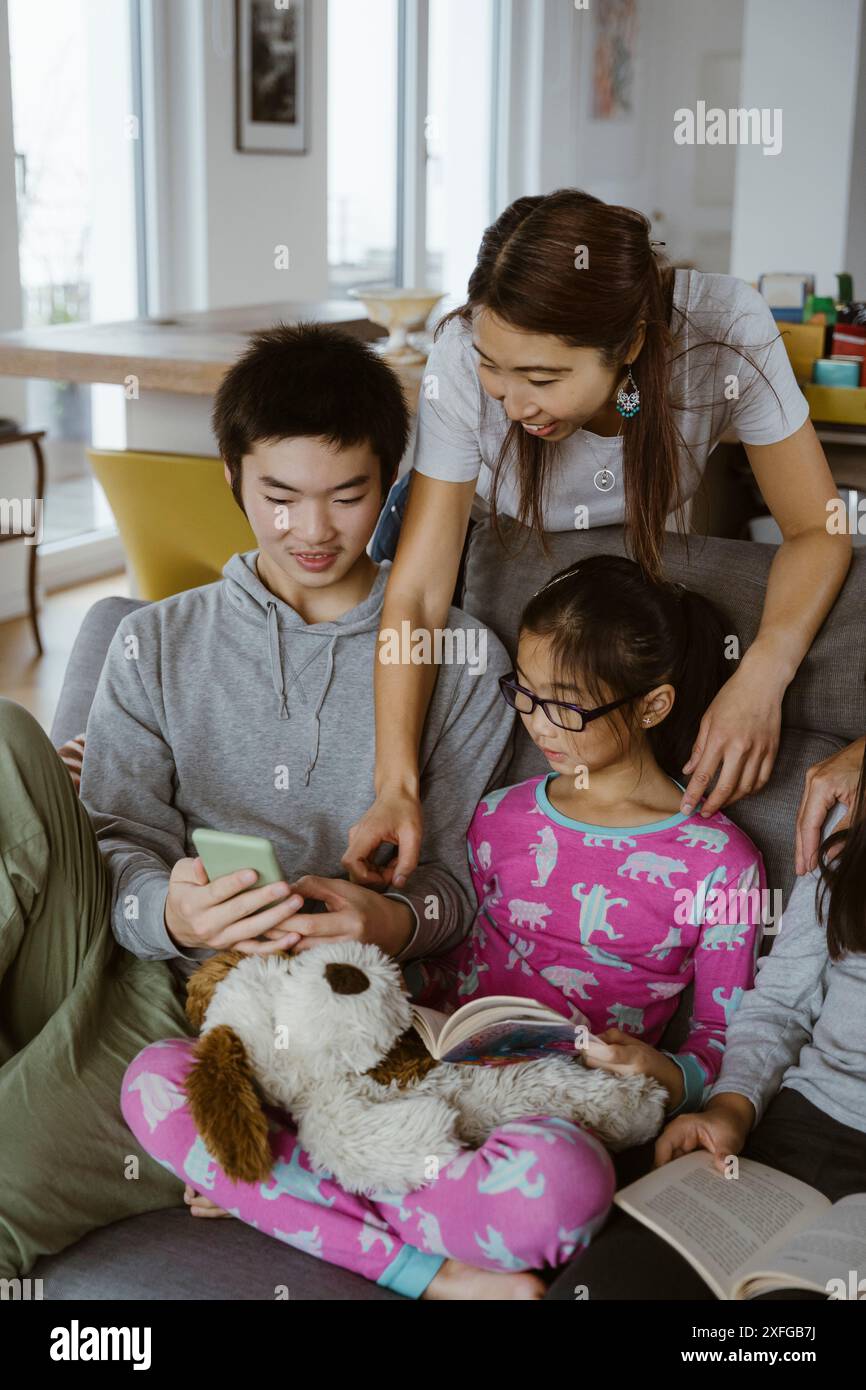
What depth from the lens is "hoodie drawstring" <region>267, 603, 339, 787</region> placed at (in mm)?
1693

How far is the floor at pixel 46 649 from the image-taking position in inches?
156

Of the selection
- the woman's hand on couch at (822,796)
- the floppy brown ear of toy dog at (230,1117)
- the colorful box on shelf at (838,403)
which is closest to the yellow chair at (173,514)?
the colorful box on shelf at (838,403)

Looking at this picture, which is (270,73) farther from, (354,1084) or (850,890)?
(354,1084)

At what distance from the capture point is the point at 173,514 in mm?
2822

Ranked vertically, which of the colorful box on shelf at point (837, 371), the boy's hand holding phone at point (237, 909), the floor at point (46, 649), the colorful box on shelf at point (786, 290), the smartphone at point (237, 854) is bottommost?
the floor at point (46, 649)

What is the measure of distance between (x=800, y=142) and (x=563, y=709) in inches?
178

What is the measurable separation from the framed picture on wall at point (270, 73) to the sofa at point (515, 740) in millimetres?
3747

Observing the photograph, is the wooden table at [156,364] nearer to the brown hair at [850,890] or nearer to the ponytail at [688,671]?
the ponytail at [688,671]

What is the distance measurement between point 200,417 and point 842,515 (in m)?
1.71

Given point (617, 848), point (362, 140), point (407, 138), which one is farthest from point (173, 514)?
point (407, 138)

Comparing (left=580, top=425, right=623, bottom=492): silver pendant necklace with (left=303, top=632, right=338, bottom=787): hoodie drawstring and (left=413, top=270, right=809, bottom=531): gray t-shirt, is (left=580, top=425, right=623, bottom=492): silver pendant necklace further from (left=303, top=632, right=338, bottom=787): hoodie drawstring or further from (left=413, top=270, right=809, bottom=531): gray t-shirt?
(left=303, top=632, right=338, bottom=787): hoodie drawstring

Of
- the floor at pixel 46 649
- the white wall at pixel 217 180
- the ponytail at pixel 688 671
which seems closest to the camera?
the ponytail at pixel 688 671
